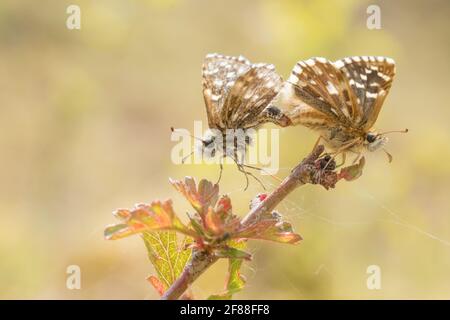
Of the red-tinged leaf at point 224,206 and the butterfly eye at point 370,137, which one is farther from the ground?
the butterfly eye at point 370,137

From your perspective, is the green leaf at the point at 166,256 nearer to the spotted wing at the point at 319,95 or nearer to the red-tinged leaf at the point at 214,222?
the red-tinged leaf at the point at 214,222

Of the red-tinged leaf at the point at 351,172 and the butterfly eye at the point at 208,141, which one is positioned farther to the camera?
the butterfly eye at the point at 208,141

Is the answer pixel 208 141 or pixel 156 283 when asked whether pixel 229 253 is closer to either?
pixel 156 283

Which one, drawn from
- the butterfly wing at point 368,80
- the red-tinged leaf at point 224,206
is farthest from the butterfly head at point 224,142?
the red-tinged leaf at point 224,206

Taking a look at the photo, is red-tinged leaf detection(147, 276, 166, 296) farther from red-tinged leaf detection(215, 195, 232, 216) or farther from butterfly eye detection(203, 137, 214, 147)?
butterfly eye detection(203, 137, 214, 147)

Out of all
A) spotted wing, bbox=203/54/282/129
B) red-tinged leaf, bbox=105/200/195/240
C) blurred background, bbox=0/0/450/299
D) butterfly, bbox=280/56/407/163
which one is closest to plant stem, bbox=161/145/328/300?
red-tinged leaf, bbox=105/200/195/240

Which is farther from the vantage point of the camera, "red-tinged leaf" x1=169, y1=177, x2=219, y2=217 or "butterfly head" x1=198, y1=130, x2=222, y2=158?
"butterfly head" x1=198, y1=130, x2=222, y2=158
